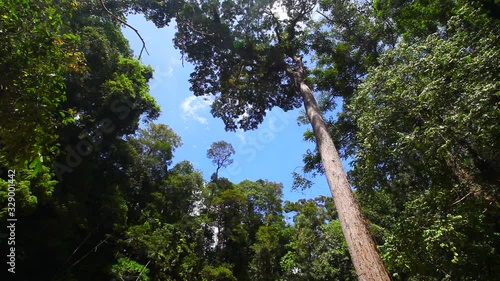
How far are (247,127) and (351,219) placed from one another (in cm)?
628

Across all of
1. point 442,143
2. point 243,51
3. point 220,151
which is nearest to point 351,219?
point 442,143

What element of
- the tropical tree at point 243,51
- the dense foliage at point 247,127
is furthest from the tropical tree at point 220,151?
the tropical tree at point 243,51

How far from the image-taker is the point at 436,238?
4.20 m

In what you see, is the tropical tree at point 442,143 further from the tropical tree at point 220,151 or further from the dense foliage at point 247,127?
the tropical tree at point 220,151

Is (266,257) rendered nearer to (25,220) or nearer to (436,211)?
(25,220)

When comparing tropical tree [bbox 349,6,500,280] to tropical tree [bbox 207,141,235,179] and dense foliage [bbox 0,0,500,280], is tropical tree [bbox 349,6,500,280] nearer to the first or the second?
dense foliage [bbox 0,0,500,280]

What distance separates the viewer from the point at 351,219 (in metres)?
4.08

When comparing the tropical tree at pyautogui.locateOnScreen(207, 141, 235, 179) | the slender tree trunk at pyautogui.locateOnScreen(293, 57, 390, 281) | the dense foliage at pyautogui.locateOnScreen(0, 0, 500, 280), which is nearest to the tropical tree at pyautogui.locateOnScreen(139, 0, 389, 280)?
the dense foliage at pyautogui.locateOnScreen(0, 0, 500, 280)

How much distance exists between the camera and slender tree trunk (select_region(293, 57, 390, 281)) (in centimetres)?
343

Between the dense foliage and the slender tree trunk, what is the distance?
780 mm

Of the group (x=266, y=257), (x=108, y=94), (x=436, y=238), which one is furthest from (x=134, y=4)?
(x=266, y=257)

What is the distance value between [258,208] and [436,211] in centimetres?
1804

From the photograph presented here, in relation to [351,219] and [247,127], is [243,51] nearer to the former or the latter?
[247,127]

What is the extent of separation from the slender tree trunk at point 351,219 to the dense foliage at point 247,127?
0.78 m
